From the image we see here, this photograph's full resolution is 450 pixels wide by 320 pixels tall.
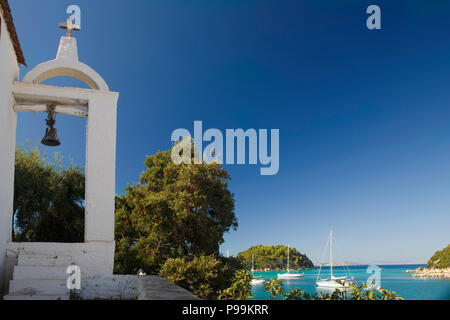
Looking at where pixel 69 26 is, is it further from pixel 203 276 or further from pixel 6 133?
pixel 203 276

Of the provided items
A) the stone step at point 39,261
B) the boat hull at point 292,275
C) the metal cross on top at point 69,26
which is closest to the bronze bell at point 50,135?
the metal cross on top at point 69,26

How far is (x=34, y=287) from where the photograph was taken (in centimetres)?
410

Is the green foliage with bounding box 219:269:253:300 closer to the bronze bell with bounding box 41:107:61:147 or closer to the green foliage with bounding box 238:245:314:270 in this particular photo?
the bronze bell with bounding box 41:107:61:147

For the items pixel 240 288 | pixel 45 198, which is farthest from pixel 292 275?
pixel 45 198

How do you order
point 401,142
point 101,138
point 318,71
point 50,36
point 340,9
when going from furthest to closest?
point 401,142 → point 318,71 → point 340,9 → point 50,36 → point 101,138

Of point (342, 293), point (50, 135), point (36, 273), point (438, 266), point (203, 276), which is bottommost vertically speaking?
point (438, 266)

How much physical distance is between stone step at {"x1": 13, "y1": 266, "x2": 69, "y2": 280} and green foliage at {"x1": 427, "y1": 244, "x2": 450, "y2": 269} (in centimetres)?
10670

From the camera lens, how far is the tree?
1323 centimetres

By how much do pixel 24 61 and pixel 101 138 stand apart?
2010mm

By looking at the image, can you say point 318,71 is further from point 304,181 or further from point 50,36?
point 50,36

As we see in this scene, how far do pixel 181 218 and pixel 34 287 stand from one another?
930cm
